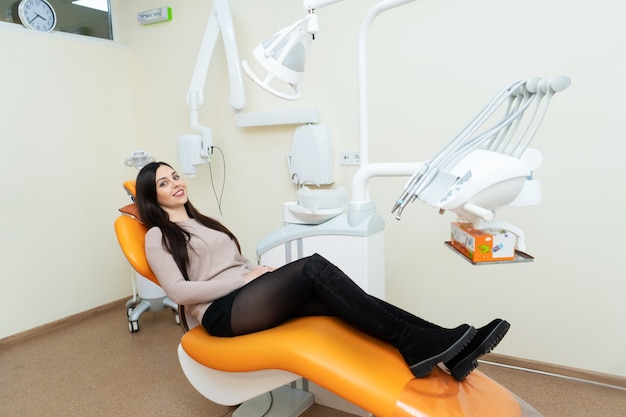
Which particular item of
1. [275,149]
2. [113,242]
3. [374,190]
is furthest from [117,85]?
[374,190]

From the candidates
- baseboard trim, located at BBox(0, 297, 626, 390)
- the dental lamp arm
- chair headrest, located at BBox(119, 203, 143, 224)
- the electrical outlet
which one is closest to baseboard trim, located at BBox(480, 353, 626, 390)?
baseboard trim, located at BBox(0, 297, 626, 390)

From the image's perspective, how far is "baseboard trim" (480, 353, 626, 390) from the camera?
2.07 meters

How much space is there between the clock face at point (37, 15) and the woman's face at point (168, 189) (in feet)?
5.31

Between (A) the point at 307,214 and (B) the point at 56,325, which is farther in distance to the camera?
(B) the point at 56,325

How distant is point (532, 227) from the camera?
216 centimetres

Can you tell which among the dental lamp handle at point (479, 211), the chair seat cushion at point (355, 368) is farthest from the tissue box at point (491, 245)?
the chair seat cushion at point (355, 368)

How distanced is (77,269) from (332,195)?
2013 mm

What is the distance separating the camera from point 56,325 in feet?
9.64

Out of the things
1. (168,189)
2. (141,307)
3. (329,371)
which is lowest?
(141,307)

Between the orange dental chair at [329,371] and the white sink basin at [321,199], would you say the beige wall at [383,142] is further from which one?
the orange dental chair at [329,371]

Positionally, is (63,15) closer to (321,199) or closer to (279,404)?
(321,199)

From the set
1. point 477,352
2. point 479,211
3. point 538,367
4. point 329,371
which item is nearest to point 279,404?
point 329,371

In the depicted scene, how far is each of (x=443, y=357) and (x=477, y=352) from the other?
115mm

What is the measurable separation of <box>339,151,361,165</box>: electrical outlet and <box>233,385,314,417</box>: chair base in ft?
3.84
